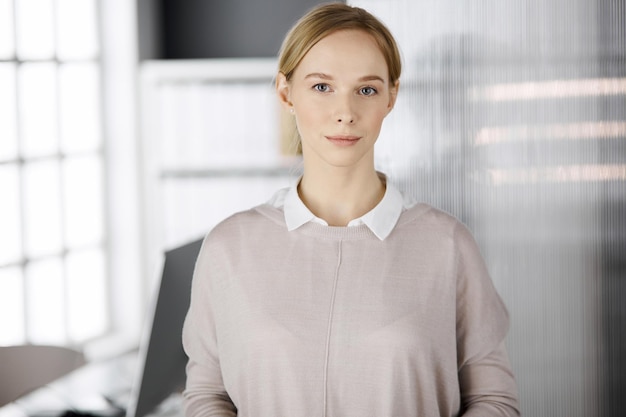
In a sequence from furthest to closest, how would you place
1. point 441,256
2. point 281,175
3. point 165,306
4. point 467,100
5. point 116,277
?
point 116,277
point 281,175
point 467,100
point 165,306
point 441,256

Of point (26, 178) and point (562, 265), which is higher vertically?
point (26, 178)

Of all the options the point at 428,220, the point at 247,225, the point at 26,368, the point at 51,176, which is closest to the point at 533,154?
the point at 428,220

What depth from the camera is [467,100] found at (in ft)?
9.93

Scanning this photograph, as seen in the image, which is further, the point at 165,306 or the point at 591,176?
the point at 591,176

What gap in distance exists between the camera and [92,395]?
3248 millimetres

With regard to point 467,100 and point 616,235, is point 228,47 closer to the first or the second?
point 467,100

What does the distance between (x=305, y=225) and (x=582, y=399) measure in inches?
77.1

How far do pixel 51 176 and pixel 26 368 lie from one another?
2119 millimetres

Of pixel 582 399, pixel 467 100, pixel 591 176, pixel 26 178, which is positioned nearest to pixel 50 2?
pixel 26 178

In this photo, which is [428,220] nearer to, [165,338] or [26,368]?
[165,338]

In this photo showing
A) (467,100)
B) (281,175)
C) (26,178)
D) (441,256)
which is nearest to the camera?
(441,256)

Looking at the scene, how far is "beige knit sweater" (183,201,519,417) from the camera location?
144cm

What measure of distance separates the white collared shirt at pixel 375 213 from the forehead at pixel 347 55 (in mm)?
222

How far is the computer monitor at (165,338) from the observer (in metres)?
1.79
